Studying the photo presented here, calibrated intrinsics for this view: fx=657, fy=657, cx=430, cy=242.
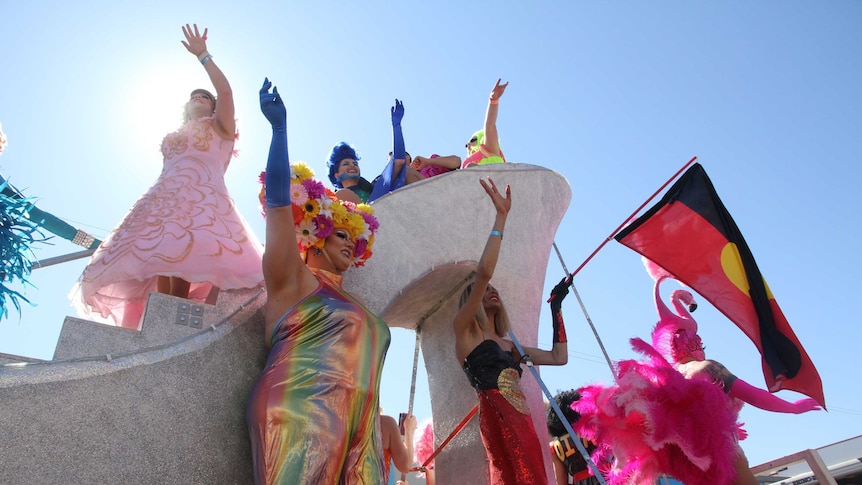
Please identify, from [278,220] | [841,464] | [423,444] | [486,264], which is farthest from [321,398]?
[841,464]

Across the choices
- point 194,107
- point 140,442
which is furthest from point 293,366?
point 194,107

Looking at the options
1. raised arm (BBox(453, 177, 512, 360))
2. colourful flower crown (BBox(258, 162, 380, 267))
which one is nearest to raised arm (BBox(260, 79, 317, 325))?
colourful flower crown (BBox(258, 162, 380, 267))

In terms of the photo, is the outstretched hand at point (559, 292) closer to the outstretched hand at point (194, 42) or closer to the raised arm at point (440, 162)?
the raised arm at point (440, 162)

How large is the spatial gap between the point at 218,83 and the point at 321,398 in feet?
6.50

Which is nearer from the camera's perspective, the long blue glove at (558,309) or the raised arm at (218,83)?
the raised arm at (218,83)

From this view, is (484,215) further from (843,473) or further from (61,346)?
(843,473)

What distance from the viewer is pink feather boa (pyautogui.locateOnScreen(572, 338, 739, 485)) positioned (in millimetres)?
3652

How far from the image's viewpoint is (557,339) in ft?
14.1

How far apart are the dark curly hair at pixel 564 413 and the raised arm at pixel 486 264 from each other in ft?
4.50

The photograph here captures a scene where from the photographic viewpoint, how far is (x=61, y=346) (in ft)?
8.34

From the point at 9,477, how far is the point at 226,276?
1.25 m

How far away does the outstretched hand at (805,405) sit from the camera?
4.34 m

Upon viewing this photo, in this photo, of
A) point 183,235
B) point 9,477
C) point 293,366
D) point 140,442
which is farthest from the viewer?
point 183,235

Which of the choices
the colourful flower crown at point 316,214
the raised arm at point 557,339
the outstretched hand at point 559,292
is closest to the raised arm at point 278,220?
the colourful flower crown at point 316,214
